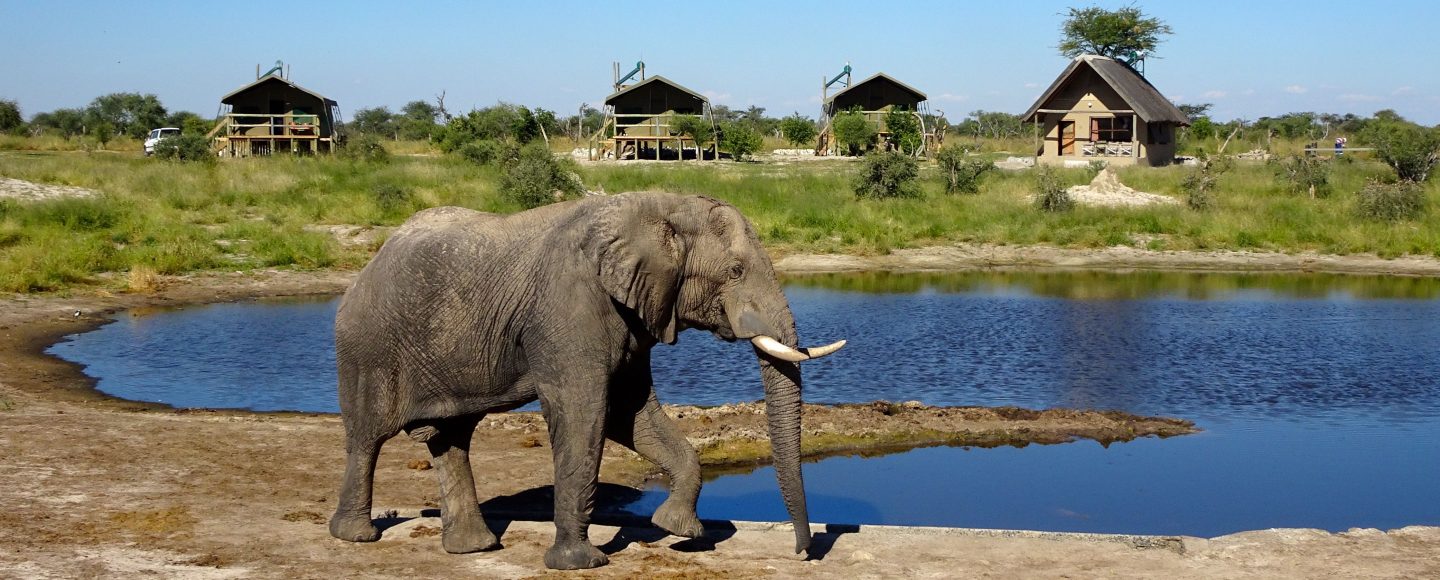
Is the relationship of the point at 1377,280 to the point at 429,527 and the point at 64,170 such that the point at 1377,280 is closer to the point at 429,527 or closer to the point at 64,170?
the point at 429,527

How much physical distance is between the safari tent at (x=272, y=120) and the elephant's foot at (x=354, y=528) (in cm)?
4315

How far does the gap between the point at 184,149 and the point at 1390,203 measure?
1244 inches

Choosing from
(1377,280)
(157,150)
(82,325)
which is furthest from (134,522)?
(157,150)

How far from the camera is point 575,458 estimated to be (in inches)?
278

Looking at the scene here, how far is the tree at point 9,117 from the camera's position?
7175cm

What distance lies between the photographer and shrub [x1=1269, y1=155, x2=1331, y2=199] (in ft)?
106

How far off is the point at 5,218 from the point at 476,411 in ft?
66.9

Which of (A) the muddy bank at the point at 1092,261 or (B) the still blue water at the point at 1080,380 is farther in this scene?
(A) the muddy bank at the point at 1092,261

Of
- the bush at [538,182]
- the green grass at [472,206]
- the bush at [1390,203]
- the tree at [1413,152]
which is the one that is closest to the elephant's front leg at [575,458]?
the green grass at [472,206]

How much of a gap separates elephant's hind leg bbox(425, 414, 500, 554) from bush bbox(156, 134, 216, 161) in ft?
116

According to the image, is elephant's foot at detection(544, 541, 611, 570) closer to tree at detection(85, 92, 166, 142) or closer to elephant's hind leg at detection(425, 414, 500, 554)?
elephant's hind leg at detection(425, 414, 500, 554)

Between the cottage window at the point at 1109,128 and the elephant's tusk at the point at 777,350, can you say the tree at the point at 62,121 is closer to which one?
the cottage window at the point at 1109,128

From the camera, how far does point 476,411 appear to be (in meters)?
7.58

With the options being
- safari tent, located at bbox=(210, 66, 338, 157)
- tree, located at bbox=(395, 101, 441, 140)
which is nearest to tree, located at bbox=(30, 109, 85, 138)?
tree, located at bbox=(395, 101, 441, 140)
